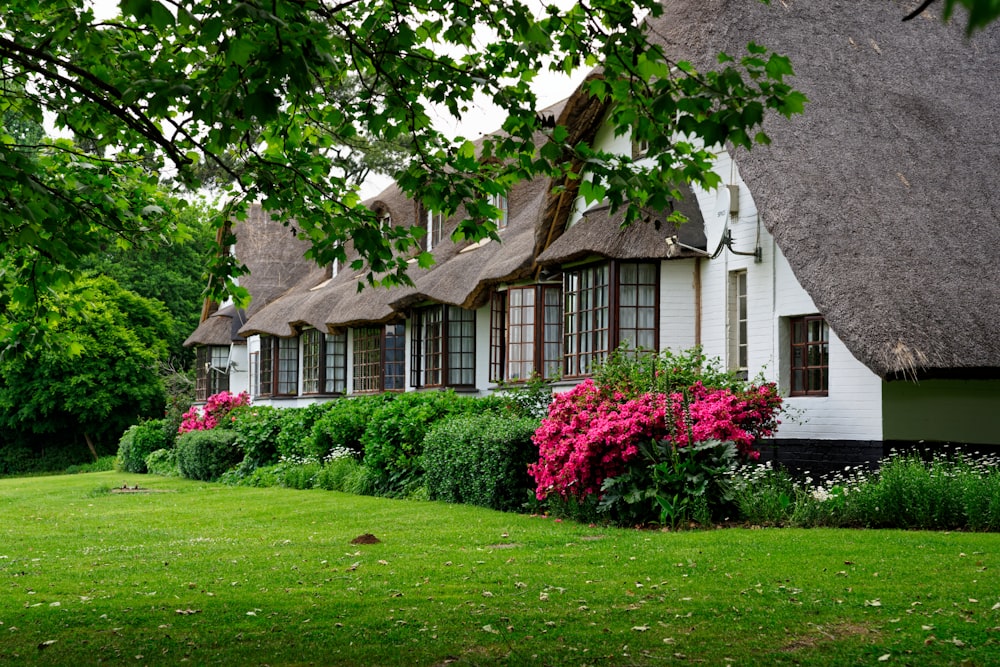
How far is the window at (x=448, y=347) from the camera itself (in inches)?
995

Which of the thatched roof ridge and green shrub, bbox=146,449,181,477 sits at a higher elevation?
the thatched roof ridge

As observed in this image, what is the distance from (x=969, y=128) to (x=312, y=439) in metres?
13.7

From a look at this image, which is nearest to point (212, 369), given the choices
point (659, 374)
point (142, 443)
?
point (142, 443)

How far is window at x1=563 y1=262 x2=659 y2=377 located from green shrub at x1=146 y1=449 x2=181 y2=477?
15286 millimetres

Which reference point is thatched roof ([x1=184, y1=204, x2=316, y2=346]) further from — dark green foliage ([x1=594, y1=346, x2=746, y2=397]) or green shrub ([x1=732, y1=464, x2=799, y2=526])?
green shrub ([x1=732, y1=464, x2=799, y2=526])

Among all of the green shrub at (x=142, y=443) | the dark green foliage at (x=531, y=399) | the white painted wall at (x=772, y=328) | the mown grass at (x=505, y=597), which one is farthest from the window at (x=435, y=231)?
the mown grass at (x=505, y=597)

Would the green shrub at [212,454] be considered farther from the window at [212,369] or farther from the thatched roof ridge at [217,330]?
the window at [212,369]

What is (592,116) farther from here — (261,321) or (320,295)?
(261,321)

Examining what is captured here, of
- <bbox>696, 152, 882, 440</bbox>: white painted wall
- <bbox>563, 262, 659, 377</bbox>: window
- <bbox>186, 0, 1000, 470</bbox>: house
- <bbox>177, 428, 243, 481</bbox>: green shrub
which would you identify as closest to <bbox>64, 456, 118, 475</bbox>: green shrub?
<bbox>177, 428, 243, 481</bbox>: green shrub

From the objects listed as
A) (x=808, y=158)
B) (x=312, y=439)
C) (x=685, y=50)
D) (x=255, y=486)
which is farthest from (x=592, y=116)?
(x=255, y=486)

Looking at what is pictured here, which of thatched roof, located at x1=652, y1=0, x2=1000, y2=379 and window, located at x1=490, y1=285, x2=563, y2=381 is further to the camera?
window, located at x1=490, y1=285, x2=563, y2=381

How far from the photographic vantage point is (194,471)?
1080 inches

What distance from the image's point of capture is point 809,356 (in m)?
15.6

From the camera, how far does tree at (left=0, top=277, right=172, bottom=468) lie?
43250 mm
